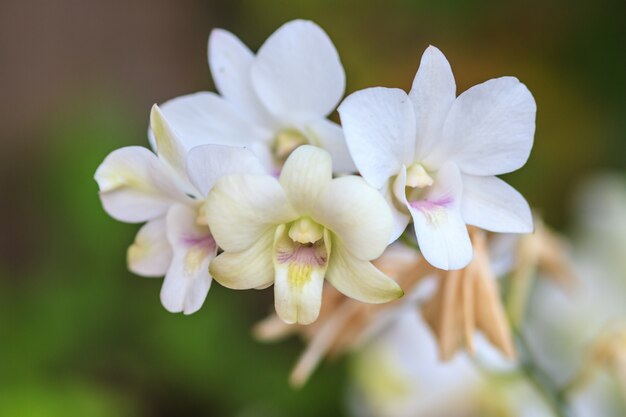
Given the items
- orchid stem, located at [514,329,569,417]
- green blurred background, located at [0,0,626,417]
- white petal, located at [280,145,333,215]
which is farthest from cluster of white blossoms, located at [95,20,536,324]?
green blurred background, located at [0,0,626,417]

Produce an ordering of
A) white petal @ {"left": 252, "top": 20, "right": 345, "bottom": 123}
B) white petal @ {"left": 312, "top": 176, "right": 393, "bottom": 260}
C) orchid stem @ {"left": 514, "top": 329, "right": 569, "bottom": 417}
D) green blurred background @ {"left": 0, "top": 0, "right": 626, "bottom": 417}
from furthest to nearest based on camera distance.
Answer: green blurred background @ {"left": 0, "top": 0, "right": 626, "bottom": 417} → orchid stem @ {"left": 514, "top": 329, "right": 569, "bottom": 417} → white petal @ {"left": 252, "top": 20, "right": 345, "bottom": 123} → white petal @ {"left": 312, "top": 176, "right": 393, "bottom": 260}

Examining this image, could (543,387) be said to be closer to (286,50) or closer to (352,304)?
(352,304)

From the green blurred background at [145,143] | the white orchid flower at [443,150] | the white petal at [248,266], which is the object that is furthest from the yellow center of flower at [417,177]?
the green blurred background at [145,143]

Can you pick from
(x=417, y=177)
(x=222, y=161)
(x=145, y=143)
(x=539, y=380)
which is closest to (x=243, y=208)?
(x=222, y=161)

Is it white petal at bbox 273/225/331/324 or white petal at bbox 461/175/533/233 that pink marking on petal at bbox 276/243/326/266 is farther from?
white petal at bbox 461/175/533/233

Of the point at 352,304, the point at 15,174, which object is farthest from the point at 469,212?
the point at 15,174

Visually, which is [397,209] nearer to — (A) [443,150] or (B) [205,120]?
(A) [443,150]
